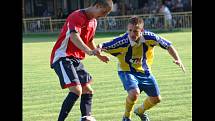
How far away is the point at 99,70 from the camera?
46.9ft

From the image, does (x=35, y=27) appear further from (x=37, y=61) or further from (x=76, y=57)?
(x=76, y=57)

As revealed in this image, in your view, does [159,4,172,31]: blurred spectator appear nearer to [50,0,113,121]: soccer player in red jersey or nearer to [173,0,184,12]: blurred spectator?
[173,0,184,12]: blurred spectator

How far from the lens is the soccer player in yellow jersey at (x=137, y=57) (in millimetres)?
6121

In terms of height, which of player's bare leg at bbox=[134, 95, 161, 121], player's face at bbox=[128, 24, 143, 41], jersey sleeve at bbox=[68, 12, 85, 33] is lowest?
player's bare leg at bbox=[134, 95, 161, 121]

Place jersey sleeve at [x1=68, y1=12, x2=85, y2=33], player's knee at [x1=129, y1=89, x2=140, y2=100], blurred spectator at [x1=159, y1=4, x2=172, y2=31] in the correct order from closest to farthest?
1. jersey sleeve at [x1=68, y1=12, x2=85, y2=33]
2. player's knee at [x1=129, y1=89, x2=140, y2=100]
3. blurred spectator at [x1=159, y1=4, x2=172, y2=31]

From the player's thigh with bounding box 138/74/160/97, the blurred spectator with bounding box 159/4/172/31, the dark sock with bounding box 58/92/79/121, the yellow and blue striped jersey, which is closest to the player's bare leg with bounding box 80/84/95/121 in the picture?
the dark sock with bounding box 58/92/79/121

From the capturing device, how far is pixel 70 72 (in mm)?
5789

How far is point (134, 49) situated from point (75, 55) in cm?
74

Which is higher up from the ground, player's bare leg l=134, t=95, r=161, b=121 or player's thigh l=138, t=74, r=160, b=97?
player's thigh l=138, t=74, r=160, b=97

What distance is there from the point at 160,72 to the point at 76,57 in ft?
23.8

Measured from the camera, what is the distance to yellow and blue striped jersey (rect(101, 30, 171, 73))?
619 centimetres

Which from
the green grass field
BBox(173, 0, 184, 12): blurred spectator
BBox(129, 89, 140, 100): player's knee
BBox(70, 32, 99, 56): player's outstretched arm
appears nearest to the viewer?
BBox(70, 32, 99, 56): player's outstretched arm

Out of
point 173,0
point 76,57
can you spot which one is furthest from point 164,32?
point 76,57

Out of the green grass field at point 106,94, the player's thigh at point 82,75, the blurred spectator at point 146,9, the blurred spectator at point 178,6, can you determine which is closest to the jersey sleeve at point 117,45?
the player's thigh at point 82,75
